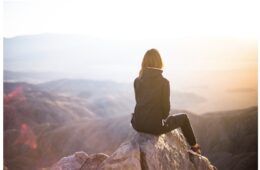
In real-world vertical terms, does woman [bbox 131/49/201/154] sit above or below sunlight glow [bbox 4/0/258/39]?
below

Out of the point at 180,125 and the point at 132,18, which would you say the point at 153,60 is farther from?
the point at 132,18

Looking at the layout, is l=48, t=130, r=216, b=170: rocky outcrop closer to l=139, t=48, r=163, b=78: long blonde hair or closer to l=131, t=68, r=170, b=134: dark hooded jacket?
l=131, t=68, r=170, b=134: dark hooded jacket

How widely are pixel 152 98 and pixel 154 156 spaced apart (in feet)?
1.43

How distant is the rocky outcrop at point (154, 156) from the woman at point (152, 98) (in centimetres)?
10

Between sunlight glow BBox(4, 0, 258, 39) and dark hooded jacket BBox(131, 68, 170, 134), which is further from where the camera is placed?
sunlight glow BBox(4, 0, 258, 39)

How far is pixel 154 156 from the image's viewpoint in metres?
3.46

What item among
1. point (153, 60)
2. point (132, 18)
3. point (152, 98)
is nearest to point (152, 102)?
point (152, 98)

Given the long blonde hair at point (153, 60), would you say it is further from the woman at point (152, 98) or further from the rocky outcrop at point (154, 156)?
the rocky outcrop at point (154, 156)

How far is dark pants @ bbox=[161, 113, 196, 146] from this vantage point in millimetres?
3500

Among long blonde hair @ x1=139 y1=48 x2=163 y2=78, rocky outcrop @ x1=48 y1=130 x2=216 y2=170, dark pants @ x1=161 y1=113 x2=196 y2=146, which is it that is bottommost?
rocky outcrop @ x1=48 y1=130 x2=216 y2=170

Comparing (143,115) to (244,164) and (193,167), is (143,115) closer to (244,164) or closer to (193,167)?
(193,167)

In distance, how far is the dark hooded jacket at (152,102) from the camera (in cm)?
340

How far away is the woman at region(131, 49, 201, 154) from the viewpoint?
11.2ft

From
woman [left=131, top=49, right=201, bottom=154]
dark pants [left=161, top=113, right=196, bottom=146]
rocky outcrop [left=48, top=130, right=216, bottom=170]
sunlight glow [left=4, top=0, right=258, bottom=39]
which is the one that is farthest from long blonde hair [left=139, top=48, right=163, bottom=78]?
sunlight glow [left=4, top=0, right=258, bottom=39]
